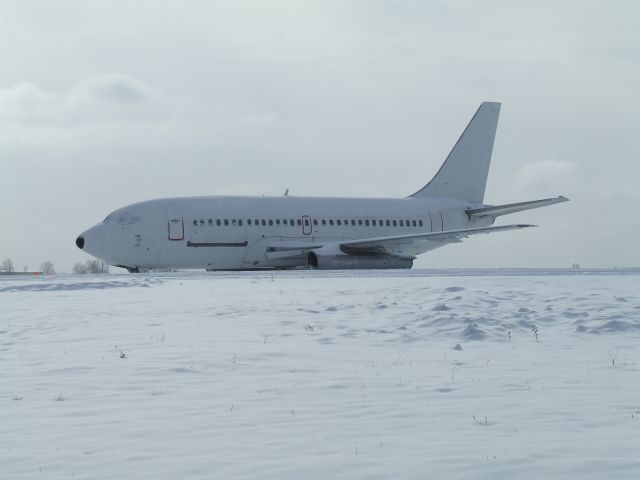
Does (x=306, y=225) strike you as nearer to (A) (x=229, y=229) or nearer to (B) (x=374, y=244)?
(B) (x=374, y=244)

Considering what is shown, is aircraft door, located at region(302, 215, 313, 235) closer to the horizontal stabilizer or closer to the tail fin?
the tail fin

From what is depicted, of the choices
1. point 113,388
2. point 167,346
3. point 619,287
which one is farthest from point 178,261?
point 113,388

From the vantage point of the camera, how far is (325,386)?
319 inches

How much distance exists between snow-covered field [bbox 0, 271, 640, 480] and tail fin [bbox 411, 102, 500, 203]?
78.3 feet

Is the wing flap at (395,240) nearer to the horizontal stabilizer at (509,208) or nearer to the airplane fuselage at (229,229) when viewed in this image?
the airplane fuselage at (229,229)

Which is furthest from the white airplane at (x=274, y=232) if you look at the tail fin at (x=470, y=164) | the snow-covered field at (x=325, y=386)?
the snow-covered field at (x=325, y=386)

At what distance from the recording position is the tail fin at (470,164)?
39.4 m

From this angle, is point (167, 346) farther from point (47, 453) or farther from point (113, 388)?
point (47, 453)

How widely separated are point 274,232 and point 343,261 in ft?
9.44

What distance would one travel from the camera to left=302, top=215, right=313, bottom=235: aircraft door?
32.8 m

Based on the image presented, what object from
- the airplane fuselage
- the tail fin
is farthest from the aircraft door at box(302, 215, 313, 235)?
the tail fin

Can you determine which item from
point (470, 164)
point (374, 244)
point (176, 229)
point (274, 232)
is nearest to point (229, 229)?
point (274, 232)

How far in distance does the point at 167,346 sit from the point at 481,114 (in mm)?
32719

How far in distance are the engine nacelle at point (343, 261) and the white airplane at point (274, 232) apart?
38 millimetres
